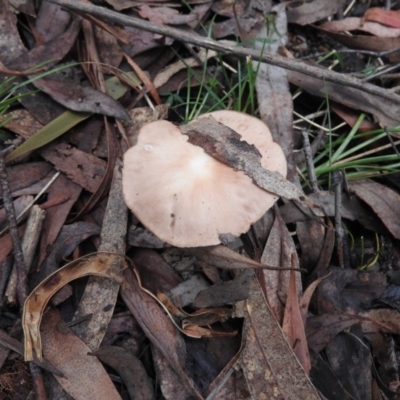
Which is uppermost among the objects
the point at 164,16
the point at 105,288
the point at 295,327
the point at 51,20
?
the point at 51,20

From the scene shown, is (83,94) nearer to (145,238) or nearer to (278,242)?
(145,238)

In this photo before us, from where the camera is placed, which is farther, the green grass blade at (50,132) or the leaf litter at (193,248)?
the green grass blade at (50,132)

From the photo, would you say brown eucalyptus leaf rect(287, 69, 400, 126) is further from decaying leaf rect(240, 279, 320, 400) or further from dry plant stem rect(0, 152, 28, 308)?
dry plant stem rect(0, 152, 28, 308)

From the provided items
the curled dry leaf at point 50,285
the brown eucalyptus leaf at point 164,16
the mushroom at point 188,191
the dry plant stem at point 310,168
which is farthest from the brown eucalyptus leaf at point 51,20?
the dry plant stem at point 310,168

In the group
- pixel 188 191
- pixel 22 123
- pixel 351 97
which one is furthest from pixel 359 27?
pixel 22 123

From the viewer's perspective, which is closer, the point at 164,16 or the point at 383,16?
the point at 164,16

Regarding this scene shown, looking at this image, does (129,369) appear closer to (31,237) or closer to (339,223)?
(31,237)

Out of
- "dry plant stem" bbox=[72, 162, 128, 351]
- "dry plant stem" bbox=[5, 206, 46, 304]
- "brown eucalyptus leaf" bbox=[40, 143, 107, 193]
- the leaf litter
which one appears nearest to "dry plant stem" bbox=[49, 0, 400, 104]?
the leaf litter

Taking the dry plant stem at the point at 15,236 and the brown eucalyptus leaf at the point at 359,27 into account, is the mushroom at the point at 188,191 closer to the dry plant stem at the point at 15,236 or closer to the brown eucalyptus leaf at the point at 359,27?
the dry plant stem at the point at 15,236
